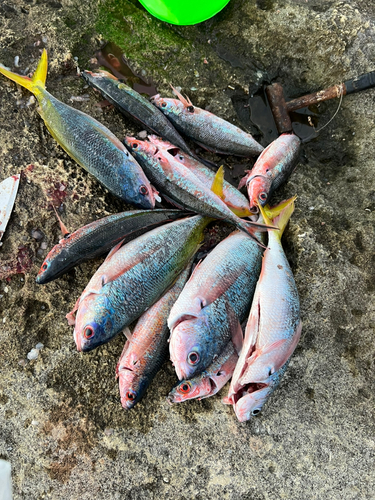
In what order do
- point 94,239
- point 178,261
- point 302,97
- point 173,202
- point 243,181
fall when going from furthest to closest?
1. point 302,97
2. point 243,181
3. point 173,202
4. point 178,261
5. point 94,239

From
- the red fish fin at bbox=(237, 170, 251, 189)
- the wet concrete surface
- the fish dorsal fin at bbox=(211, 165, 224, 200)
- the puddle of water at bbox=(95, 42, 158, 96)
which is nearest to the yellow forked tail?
the wet concrete surface

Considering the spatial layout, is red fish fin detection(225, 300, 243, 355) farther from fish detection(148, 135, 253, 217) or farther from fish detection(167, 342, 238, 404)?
fish detection(148, 135, 253, 217)

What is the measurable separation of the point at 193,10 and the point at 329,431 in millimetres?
4175

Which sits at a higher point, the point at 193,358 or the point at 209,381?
the point at 193,358

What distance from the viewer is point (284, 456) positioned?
8.91ft

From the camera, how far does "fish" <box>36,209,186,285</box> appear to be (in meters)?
2.62

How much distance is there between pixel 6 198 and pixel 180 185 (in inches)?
60.3

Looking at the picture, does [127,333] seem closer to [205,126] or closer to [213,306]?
[213,306]

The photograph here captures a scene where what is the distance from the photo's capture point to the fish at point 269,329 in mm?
2492

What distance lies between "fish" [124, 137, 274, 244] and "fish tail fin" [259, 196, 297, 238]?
0.60 ft

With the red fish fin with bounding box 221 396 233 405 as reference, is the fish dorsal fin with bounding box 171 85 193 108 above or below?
above

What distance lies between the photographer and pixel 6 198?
2.91 meters

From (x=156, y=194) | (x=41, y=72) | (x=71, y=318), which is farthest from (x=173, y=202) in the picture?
(x=41, y=72)

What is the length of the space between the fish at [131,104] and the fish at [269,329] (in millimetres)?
1591
